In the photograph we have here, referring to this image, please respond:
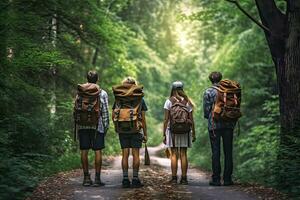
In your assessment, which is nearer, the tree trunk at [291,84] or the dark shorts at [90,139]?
the dark shorts at [90,139]

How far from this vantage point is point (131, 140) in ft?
31.6

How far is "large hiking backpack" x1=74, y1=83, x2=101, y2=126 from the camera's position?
9.46 m

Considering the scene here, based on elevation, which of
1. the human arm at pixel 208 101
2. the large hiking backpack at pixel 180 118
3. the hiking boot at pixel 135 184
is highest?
the human arm at pixel 208 101

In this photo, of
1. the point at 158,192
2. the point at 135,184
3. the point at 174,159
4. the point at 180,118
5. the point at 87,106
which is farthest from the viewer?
the point at 174,159

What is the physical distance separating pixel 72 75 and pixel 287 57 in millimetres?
8435

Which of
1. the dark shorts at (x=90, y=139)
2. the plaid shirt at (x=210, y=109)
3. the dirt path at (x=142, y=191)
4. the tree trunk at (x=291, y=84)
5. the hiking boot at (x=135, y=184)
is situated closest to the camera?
the dirt path at (x=142, y=191)

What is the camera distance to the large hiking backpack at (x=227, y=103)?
9.98 m

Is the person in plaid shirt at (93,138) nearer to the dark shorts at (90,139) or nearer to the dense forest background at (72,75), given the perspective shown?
the dark shorts at (90,139)

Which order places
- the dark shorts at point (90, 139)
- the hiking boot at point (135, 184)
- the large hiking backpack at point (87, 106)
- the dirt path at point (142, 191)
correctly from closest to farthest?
the dirt path at point (142, 191) < the large hiking backpack at point (87, 106) < the hiking boot at point (135, 184) < the dark shorts at point (90, 139)

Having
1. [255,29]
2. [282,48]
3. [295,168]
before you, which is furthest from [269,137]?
[295,168]

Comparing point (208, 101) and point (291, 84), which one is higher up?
point (291, 84)

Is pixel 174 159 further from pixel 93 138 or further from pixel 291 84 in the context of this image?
pixel 291 84

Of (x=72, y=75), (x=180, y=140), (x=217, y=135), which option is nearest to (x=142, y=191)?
(x=180, y=140)

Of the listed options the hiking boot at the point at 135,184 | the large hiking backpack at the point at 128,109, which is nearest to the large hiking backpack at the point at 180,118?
the large hiking backpack at the point at 128,109
